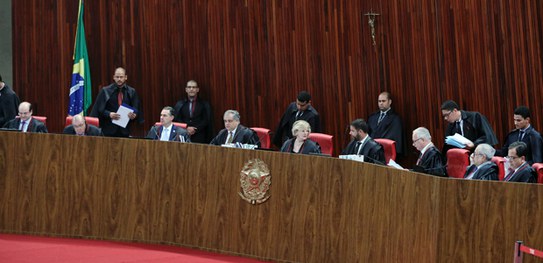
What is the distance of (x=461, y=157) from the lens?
22.1 feet

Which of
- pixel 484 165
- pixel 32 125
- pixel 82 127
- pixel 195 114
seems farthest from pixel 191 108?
pixel 484 165

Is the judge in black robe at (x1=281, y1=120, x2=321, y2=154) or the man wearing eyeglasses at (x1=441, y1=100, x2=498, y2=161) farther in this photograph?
the man wearing eyeglasses at (x1=441, y1=100, x2=498, y2=161)

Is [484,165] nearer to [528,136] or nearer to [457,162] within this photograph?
[457,162]

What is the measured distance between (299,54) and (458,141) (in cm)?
252

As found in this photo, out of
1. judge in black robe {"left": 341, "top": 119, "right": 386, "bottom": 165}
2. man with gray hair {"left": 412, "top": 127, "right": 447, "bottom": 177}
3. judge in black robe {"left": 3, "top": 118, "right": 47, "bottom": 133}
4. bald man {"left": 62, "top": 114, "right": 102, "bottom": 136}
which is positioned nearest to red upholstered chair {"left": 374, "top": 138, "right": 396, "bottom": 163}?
judge in black robe {"left": 341, "top": 119, "right": 386, "bottom": 165}

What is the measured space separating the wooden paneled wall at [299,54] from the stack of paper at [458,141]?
763 mm

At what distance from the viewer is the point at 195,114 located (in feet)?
32.0

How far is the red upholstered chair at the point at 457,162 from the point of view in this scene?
6.71m

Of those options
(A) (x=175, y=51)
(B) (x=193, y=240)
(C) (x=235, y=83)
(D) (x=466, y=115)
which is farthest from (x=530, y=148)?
(A) (x=175, y=51)

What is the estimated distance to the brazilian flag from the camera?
9.95 m

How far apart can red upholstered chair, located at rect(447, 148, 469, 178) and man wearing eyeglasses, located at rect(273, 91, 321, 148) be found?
2017 mm

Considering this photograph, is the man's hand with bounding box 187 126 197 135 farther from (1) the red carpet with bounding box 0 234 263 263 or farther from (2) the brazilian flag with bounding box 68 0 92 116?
(1) the red carpet with bounding box 0 234 263 263

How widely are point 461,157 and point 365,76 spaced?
241 centimetres

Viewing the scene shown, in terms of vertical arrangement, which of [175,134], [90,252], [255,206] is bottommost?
[90,252]
